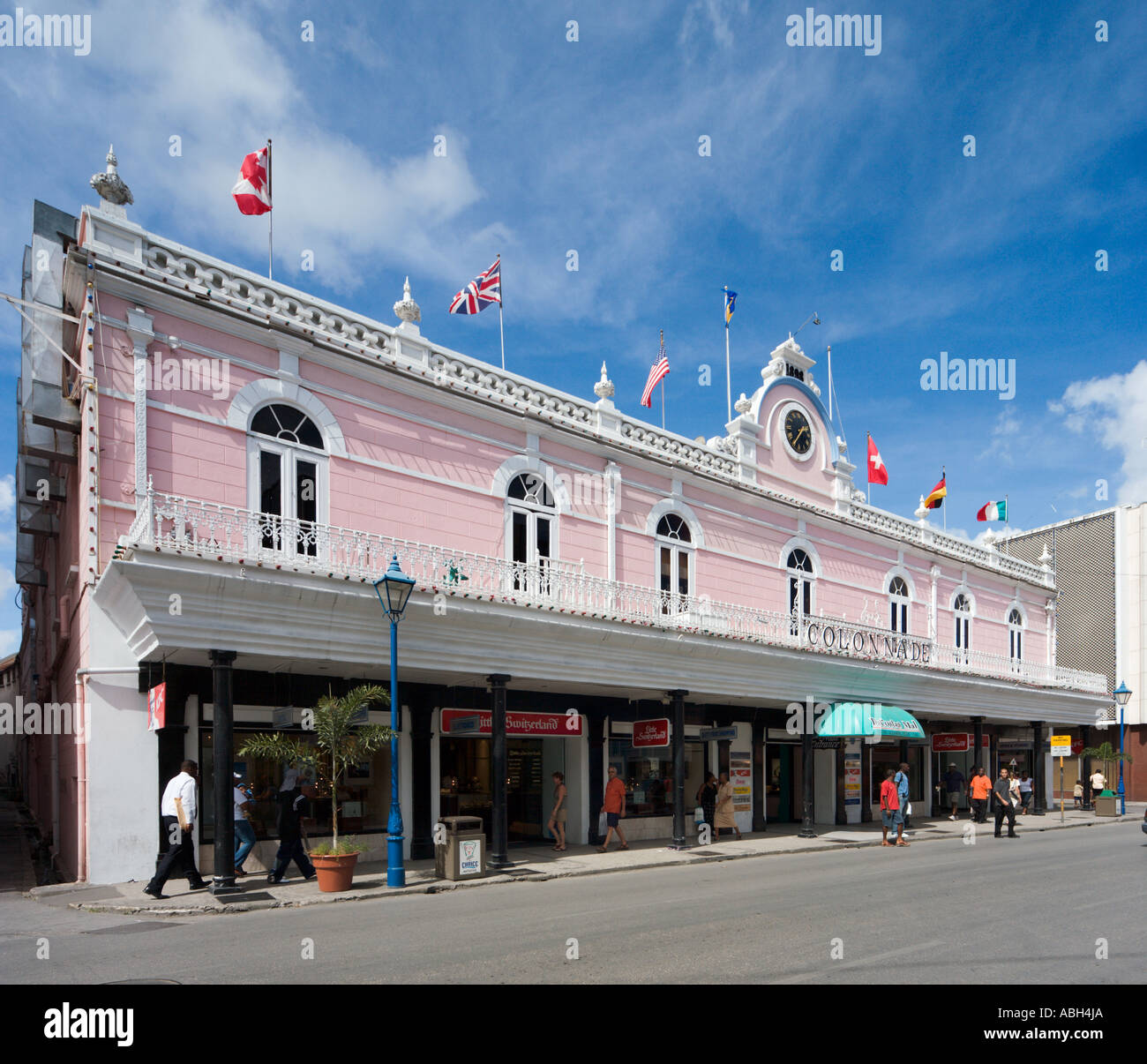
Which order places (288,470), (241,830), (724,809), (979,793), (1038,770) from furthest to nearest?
(1038,770), (979,793), (724,809), (288,470), (241,830)

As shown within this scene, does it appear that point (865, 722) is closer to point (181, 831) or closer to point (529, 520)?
point (529, 520)

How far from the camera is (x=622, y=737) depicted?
20234 mm

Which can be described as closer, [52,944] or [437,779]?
[52,944]

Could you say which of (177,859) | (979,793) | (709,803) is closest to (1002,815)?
(979,793)

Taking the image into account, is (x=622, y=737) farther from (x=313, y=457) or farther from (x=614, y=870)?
(x=313, y=457)

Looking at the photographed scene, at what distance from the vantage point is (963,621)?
30.7 metres

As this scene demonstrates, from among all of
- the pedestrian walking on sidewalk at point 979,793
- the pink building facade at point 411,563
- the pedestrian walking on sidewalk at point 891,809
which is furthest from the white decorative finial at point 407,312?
the pedestrian walking on sidewalk at point 979,793

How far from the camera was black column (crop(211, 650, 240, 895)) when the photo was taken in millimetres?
11508

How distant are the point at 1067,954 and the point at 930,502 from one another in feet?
75.8

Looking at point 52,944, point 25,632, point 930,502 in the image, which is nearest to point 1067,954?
Answer: point 52,944

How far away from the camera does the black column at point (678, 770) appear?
17844mm

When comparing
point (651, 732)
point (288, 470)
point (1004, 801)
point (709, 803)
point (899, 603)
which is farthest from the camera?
point (899, 603)

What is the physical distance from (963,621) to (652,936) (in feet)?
82.1

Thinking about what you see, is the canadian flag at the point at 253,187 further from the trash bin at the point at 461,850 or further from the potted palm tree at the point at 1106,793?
the potted palm tree at the point at 1106,793
